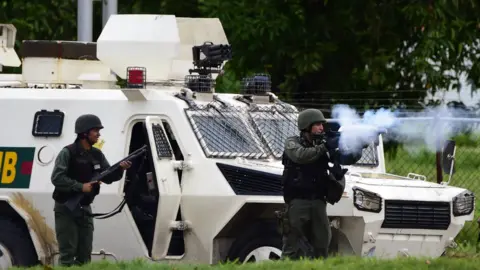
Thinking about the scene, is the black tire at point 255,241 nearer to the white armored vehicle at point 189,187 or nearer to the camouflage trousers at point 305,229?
the white armored vehicle at point 189,187

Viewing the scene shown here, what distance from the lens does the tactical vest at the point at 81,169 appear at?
41.5 ft

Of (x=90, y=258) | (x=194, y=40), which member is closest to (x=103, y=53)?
(x=194, y=40)

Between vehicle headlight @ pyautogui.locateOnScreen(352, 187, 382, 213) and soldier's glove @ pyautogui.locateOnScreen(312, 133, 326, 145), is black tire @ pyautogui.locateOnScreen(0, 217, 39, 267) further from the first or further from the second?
vehicle headlight @ pyautogui.locateOnScreen(352, 187, 382, 213)

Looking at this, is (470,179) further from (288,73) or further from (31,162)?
(31,162)

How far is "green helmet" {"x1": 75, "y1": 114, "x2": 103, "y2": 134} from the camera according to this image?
41.5 feet

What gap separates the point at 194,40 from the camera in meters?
15.4

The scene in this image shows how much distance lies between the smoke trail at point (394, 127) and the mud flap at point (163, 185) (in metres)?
1.58

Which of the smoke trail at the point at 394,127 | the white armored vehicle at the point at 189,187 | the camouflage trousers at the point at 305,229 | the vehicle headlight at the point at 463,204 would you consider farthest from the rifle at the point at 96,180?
the vehicle headlight at the point at 463,204

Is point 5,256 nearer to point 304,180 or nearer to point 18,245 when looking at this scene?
point 18,245

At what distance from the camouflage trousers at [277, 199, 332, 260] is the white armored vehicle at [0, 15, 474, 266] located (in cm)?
33

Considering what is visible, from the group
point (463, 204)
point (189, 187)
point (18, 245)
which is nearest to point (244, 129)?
point (189, 187)

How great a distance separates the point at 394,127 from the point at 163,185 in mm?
2380

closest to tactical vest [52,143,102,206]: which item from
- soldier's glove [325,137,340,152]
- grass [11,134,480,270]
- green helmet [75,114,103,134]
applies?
green helmet [75,114,103,134]

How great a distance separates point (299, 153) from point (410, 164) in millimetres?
7065
